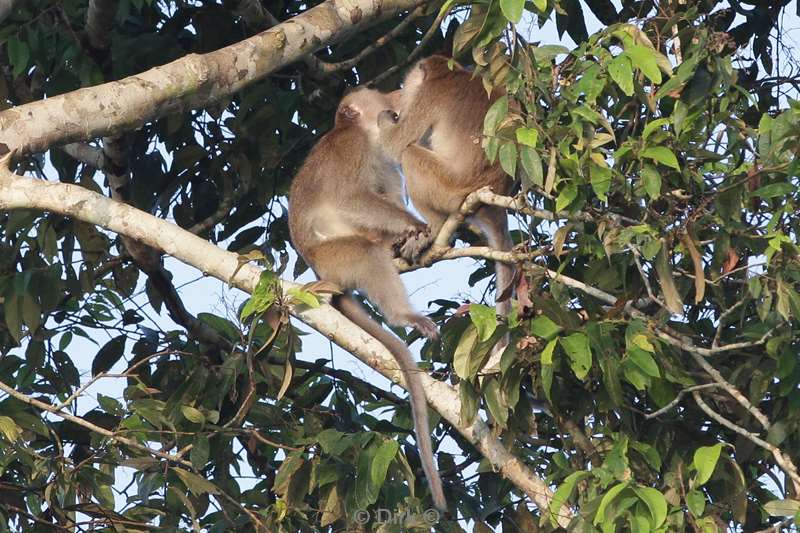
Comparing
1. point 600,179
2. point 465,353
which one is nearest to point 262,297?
point 465,353

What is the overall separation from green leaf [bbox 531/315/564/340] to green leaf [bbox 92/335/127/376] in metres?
2.56

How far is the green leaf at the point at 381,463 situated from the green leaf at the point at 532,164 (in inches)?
41.1

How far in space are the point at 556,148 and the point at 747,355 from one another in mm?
1045

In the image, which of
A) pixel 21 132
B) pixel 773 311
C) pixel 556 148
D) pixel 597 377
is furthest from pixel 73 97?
pixel 773 311

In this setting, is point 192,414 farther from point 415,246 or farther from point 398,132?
point 398,132

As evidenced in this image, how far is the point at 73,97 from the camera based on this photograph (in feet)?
12.8

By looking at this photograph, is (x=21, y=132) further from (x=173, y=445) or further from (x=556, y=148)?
(x=556, y=148)

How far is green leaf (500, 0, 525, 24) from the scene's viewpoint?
3146 mm

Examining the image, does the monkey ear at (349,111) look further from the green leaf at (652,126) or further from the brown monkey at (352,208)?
the green leaf at (652,126)

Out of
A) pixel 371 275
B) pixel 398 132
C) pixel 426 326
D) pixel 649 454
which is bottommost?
pixel 649 454

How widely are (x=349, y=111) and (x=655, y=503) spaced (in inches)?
112

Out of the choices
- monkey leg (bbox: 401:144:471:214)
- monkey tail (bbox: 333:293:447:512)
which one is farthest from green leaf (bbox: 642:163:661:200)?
monkey leg (bbox: 401:144:471:214)

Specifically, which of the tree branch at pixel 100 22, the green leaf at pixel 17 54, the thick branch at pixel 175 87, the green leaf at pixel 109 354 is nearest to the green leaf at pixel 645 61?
the thick branch at pixel 175 87

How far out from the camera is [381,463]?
3861 millimetres
